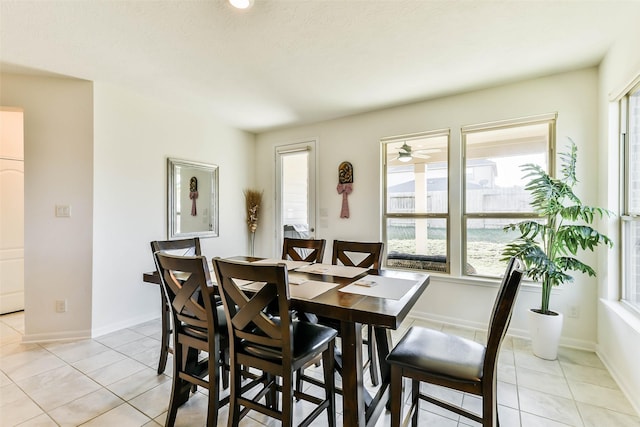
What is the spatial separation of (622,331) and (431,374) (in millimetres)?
1794

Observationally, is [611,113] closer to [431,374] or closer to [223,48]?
[431,374]

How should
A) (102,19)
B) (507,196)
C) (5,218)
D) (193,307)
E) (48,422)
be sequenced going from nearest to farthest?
(193,307), (48,422), (102,19), (507,196), (5,218)

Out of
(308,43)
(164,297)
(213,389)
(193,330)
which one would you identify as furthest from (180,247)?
(308,43)

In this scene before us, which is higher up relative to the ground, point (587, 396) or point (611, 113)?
point (611, 113)

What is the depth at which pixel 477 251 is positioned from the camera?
3.23 metres

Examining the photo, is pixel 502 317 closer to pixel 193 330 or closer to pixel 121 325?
pixel 193 330

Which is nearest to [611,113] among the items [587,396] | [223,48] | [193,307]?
[587,396]

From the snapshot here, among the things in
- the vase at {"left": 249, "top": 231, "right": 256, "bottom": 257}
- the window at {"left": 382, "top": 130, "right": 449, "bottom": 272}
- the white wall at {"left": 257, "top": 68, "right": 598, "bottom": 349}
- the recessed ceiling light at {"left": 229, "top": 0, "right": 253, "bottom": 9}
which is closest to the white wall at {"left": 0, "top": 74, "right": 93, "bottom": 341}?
the recessed ceiling light at {"left": 229, "top": 0, "right": 253, "bottom": 9}

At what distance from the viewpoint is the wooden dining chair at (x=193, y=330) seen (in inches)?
60.8

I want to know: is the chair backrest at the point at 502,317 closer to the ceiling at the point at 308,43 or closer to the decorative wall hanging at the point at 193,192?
the ceiling at the point at 308,43

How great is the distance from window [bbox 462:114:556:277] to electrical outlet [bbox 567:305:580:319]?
24.7 inches

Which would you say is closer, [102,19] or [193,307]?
[193,307]

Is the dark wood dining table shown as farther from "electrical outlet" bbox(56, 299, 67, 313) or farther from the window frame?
"electrical outlet" bbox(56, 299, 67, 313)

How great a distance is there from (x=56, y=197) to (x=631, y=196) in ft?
16.4
